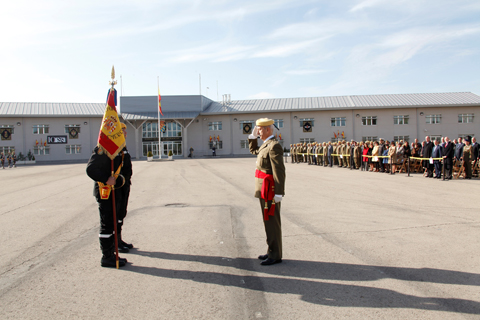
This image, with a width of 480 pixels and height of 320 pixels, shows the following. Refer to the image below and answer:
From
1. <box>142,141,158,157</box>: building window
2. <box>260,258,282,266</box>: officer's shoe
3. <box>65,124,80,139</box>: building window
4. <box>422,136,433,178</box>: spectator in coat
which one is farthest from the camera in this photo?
<box>142,141,158,157</box>: building window

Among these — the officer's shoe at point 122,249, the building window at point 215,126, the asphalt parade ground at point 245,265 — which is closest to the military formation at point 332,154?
the asphalt parade ground at point 245,265

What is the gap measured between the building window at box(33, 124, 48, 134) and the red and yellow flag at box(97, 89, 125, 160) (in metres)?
53.7

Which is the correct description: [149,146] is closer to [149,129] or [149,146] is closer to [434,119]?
[149,129]

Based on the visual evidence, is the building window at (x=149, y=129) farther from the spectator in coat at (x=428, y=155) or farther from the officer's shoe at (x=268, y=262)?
the officer's shoe at (x=268, y=262)

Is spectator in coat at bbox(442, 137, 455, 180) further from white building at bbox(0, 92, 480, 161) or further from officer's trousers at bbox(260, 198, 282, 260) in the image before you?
white building at bbox(0, 92, 480, 161)

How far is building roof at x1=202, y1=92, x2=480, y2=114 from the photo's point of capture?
1989 inches

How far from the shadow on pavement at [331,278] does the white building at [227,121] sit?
4753 cm

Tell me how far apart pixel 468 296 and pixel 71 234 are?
20.7 feet

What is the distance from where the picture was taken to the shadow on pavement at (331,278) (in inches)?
143

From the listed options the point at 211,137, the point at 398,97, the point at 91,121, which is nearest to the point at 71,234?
the point at 211,137

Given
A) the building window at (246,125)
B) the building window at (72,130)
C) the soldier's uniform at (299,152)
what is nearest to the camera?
the soldier's uniform at (299,152)

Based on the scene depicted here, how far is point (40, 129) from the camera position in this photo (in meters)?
51.7

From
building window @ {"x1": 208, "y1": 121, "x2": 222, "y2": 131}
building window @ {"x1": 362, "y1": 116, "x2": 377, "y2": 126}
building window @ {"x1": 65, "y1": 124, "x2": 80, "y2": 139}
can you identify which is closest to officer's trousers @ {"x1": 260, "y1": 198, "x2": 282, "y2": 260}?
building window @ {"x1": 208, "y1": 121, "x2": 222, "y2": 131}

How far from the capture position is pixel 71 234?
6586 millimetres
